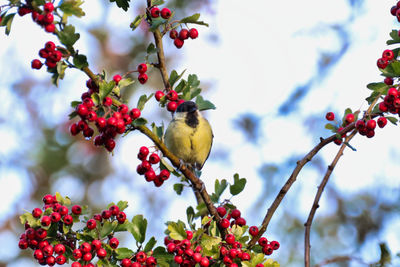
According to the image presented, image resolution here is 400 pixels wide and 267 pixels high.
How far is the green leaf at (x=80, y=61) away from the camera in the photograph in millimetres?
1618

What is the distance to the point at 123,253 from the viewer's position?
5.76 feet

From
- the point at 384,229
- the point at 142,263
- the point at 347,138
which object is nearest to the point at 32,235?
the point at 142,263

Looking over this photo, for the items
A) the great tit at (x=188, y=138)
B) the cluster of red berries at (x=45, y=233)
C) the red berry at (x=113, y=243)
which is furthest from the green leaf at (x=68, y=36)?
the great tit at (x=188, y=138)

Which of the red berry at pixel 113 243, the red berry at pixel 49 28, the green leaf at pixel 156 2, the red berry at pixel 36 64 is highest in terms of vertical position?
the green leaf at pixel 156 2

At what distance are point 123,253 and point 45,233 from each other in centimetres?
32

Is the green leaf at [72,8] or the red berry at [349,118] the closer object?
the green leaf at [72,8]

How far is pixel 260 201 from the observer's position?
22.1 ft

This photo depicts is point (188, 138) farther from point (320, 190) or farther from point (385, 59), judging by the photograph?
point (385, 59)

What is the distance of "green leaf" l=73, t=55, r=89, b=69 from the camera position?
1618 mm

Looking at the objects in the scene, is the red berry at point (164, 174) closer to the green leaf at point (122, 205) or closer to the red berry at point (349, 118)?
the green leaf at point (122, 205)

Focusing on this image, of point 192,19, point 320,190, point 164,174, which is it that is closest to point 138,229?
point 164,174

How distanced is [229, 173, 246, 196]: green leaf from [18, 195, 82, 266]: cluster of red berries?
70cm

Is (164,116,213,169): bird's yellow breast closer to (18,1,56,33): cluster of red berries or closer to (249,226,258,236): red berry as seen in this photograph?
(249,226,258,236): red berry

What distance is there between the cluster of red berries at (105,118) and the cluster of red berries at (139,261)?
0.42 meters
